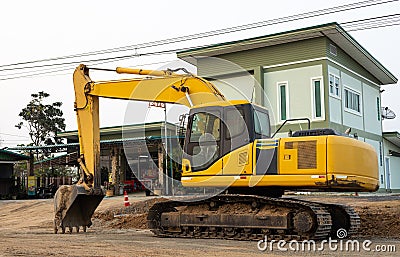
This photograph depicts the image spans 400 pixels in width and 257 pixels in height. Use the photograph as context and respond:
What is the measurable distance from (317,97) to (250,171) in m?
18.6

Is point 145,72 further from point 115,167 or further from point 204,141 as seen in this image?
point 115,167

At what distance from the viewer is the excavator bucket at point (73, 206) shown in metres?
15.4

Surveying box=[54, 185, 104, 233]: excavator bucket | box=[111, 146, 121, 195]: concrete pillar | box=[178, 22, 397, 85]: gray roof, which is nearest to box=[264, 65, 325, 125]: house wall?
box=[178, 22, 397, 85]: gray roof

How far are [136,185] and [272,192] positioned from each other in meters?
29.7

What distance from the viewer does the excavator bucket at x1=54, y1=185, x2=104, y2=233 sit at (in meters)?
15.4

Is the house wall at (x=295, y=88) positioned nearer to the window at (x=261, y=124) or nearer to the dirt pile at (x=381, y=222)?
the dirt pile at (x=381, y=222)

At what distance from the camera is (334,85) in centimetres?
3125

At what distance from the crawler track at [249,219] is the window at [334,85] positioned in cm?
1752

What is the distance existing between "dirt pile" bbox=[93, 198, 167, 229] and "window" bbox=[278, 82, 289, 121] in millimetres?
11712

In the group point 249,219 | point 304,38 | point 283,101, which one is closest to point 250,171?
point 249,219

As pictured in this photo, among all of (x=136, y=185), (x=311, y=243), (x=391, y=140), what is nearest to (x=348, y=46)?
(x=391, y=140)

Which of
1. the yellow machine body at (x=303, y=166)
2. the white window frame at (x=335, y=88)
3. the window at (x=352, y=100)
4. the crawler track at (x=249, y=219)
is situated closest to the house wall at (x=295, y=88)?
the white window frame at (x=335, y=88)

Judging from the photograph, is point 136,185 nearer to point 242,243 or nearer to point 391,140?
point 391,140

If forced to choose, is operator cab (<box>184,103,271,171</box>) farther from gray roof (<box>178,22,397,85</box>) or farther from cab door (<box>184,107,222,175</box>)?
gray roof (<box>178,22,397,85</box>)
